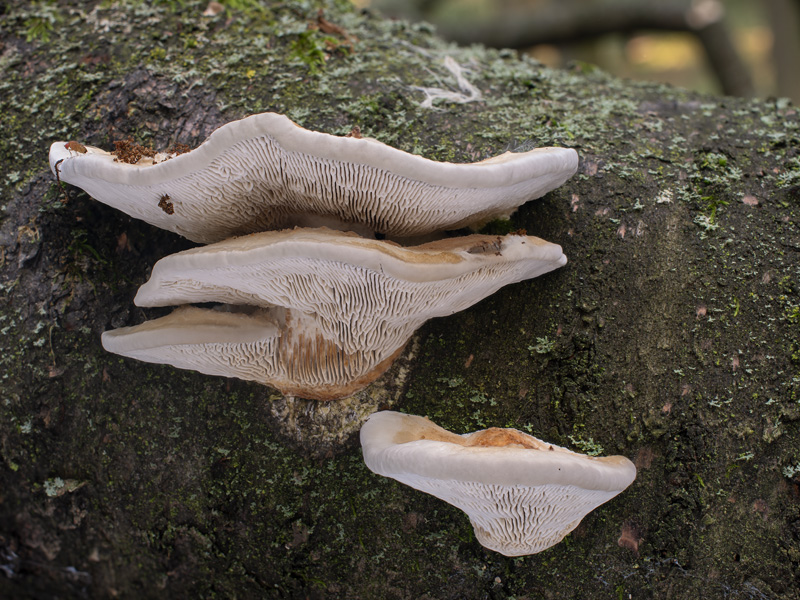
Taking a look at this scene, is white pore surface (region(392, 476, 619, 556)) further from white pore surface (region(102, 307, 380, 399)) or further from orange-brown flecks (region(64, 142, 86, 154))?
orange-brown flecks (region(64, 142, 86, 154))

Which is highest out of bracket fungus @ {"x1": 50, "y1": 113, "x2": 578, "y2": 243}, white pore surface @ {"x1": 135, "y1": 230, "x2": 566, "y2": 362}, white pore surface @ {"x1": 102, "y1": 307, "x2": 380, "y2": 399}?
bracket fungus @ {"x1": 50, "y1": 113, "x2": 578, "y2": 243}

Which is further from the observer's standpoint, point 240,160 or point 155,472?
point 155,472

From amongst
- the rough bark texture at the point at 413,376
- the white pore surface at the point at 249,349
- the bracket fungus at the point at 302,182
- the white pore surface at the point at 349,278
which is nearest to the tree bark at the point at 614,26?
the rough bark texture at the point at 413,376

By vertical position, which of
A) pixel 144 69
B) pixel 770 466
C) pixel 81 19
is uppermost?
pixel 81 19

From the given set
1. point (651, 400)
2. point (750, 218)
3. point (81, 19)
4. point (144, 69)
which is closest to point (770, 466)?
point (651, 400)

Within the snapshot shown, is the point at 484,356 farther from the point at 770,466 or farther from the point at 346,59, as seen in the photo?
the point at 346,59

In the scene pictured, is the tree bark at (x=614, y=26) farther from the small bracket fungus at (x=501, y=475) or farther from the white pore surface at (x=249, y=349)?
the small bracket fungus at (x=501, y=475)

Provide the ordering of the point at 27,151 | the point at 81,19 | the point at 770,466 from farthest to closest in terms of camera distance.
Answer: the point at 81,19
the point at 27,151
the point at 770,466

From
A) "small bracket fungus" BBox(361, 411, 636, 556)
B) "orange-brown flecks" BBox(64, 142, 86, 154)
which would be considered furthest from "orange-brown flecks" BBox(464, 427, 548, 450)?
"orange-brown flecks" BBox(64, 142, 86, 154)
